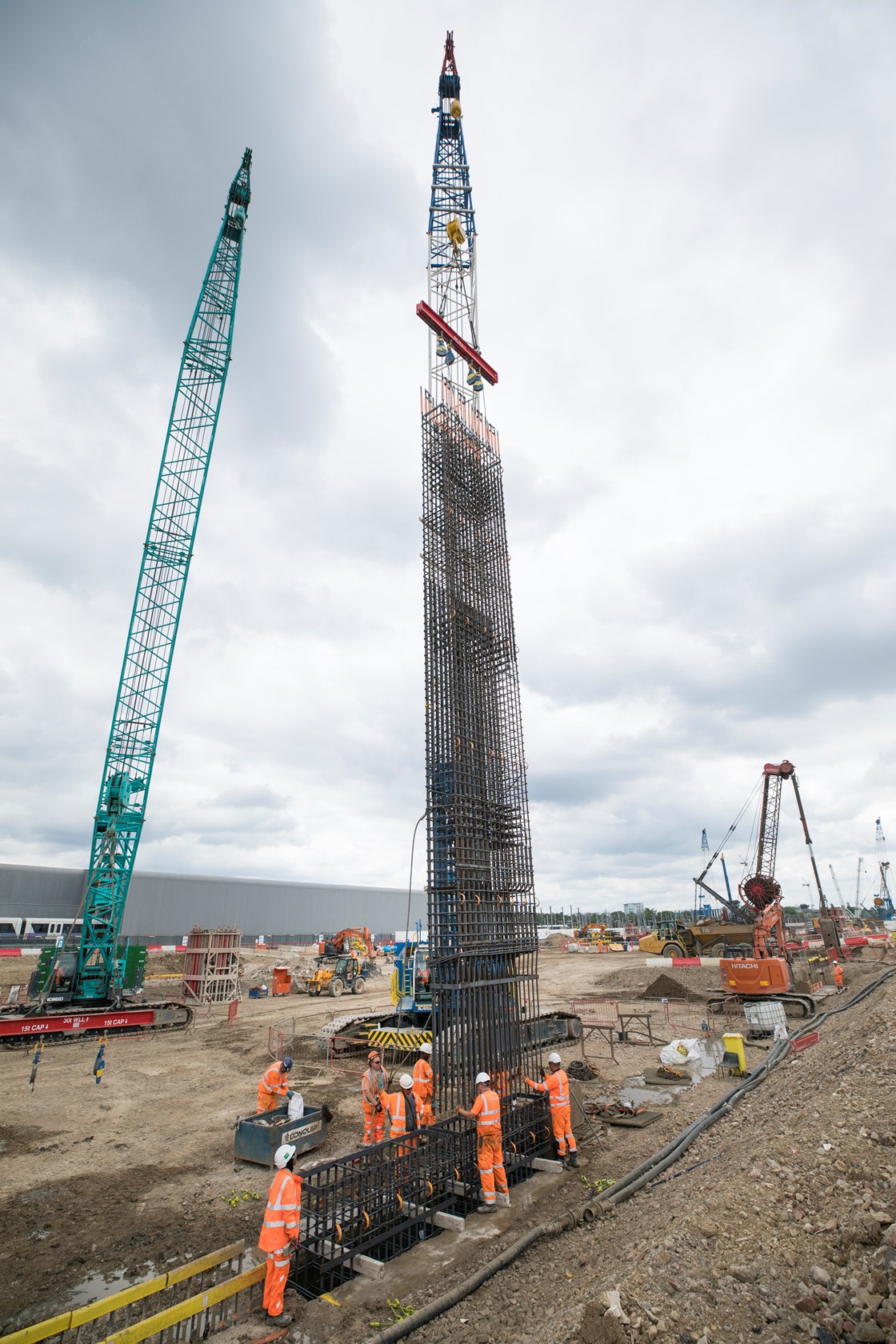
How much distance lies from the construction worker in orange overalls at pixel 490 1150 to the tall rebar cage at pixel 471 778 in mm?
1634

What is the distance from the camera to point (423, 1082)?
1116 cm

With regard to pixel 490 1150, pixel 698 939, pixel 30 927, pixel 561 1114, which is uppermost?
pixel 30 927

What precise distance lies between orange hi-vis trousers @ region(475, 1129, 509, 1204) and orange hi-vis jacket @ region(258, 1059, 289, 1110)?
414 centimetres

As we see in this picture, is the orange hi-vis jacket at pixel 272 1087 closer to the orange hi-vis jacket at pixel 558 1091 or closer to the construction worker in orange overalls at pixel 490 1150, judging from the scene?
the construction worker in orange overalls at pixel 490 1150

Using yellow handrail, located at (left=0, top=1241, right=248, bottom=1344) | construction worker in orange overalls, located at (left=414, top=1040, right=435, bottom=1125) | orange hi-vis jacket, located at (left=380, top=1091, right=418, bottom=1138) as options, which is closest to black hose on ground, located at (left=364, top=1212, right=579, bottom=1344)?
yellow handrail, located at (left=0, top=1241, right=248, bottom=1344)

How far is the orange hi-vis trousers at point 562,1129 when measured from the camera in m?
10.6

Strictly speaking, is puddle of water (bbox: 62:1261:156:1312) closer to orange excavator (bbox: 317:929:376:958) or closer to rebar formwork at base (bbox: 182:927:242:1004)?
rebar formwork at base (bbox: 182:927:242:1004)

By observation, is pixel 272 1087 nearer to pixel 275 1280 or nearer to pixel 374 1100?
pixel 374 1100

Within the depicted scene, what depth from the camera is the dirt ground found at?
211 inches

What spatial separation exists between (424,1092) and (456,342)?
17399mm

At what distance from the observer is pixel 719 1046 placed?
62.2 feet

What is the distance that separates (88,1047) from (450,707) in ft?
Answer: 66.7

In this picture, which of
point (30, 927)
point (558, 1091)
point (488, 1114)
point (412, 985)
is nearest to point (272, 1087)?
point (488, 1114)

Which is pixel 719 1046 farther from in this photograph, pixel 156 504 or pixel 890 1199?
pixel 156 504
